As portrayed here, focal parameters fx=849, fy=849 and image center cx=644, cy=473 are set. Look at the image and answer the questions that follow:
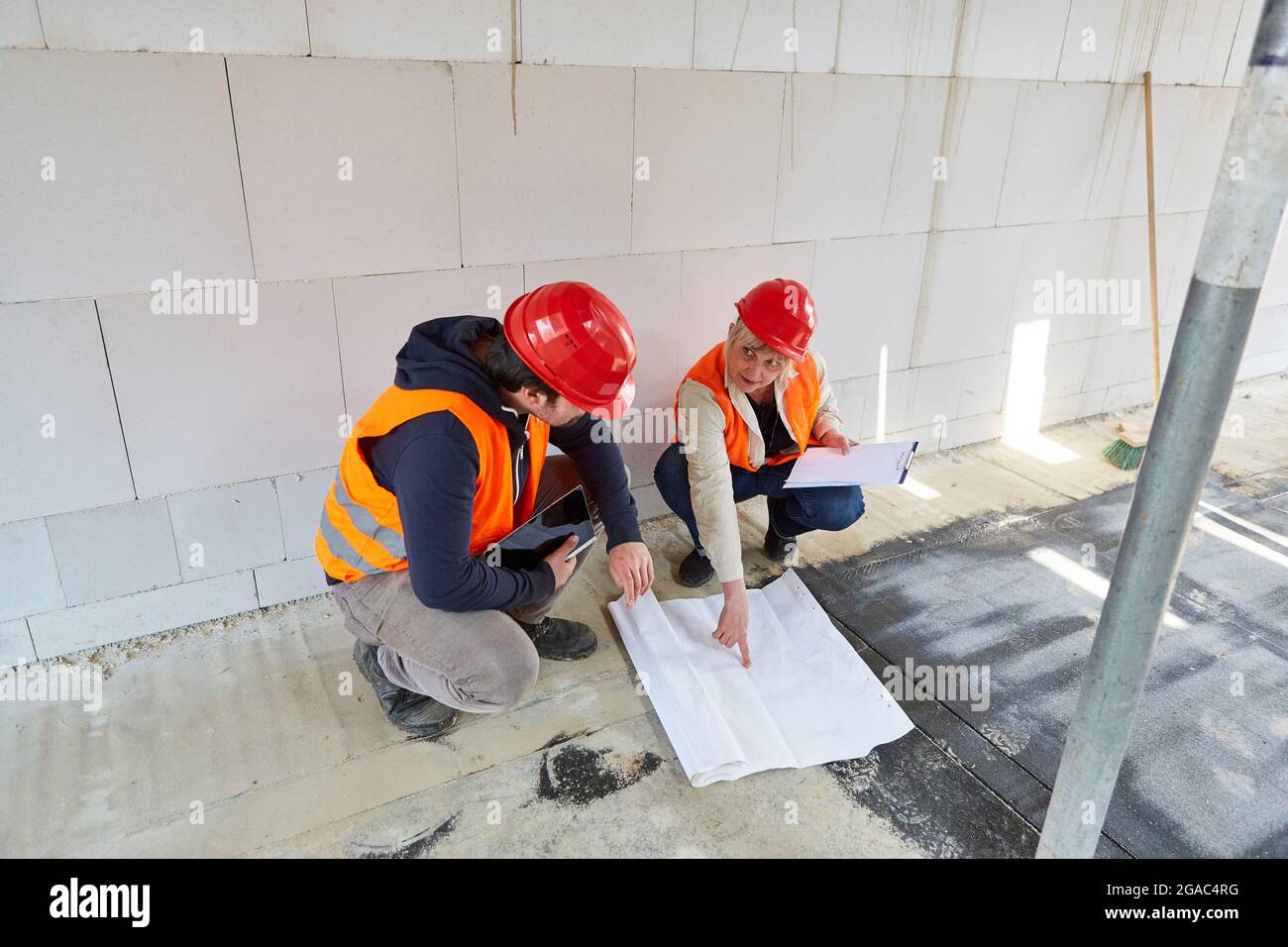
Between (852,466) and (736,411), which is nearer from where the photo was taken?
(736,411)

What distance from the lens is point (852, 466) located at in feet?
8.61

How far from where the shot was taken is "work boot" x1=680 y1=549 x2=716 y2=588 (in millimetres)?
2740

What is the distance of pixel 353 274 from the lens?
7.62 ft

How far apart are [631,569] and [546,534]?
229mm

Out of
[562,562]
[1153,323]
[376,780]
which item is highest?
[1153,323]

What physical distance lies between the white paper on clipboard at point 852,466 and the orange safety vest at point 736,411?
0.07m

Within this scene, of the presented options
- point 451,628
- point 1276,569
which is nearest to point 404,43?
point 451,628

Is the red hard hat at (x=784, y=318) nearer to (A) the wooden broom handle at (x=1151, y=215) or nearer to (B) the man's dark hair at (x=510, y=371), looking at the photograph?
(B) the man's dark hair at (x=510, y=371)

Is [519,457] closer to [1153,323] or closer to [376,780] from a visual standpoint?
[376,780]

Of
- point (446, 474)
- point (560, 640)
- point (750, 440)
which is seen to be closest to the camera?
point (446, 474)

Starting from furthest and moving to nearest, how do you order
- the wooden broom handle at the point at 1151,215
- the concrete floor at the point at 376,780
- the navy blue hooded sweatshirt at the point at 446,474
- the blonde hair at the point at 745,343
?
1. the wooden broom handle at the point at 1151,215
2. the blonde hair at the point at 745,343
3. the concrete floor at the point at 376,780
4. the navy blue hooded sweatshirt at the point at 446,474

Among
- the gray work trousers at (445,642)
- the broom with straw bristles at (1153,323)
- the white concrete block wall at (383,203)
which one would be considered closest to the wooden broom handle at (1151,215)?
the broom with straw bristles at (1153,323)

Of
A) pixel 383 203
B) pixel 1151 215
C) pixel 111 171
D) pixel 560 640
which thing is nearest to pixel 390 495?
pixel 560 640

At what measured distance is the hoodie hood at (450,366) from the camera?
67.4 inches
